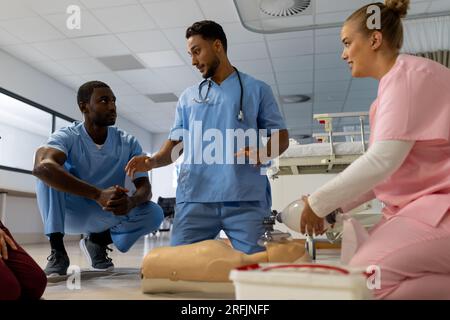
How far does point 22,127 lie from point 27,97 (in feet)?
6.00

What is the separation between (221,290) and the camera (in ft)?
4.28

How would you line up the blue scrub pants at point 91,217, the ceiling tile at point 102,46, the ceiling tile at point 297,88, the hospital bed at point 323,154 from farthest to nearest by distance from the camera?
the ceiling tile at point 297,88 < the ceiling tile at point 102,46 < the hospital bed at point 323,154 < the blue scrub pants at point 91,217

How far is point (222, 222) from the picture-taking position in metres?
1.58

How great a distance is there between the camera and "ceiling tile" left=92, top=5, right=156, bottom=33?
392cm

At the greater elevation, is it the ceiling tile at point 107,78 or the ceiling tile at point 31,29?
the ceiling tile at point 31,29

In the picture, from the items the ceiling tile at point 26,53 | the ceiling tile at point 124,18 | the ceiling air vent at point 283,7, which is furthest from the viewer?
the ceiling tile at point 26,53

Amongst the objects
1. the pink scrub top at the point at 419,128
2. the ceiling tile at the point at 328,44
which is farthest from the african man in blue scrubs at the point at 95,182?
the ceiling tile at the point at 328,44

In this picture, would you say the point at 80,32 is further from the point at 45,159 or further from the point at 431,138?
the point at 431,138

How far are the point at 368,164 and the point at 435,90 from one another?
267 millimetres

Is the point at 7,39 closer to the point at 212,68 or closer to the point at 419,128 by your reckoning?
the point at 212,68

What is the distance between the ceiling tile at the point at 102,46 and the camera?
15.0ft

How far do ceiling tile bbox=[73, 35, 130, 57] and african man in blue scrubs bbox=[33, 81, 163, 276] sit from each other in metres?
2.67

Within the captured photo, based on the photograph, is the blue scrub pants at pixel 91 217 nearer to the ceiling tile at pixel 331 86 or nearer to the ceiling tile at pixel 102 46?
the ceiling tile at pixel 102 46
